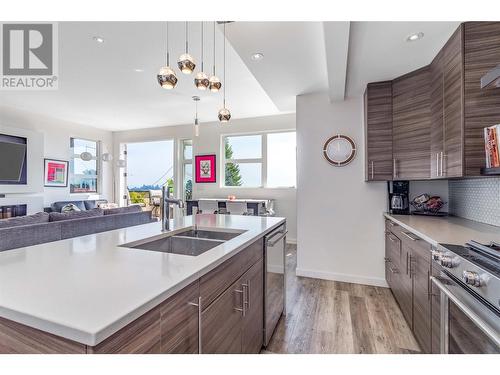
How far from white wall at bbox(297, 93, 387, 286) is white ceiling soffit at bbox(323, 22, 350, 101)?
48 cm

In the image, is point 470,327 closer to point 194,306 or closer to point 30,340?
point 194,306

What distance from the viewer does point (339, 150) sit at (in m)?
3.20

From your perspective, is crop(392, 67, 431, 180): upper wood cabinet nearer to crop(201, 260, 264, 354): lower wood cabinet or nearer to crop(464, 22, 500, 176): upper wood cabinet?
crop(464, 22, 500, 176): upper wood cabinet

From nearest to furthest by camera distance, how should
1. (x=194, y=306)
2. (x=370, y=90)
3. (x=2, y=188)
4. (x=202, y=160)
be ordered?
1. (x=194, y=306)
2. (x=370, y=90)
3. (x=2, y=188)
4. (x=202, y=160)

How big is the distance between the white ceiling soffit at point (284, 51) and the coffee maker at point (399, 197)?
1472 mm

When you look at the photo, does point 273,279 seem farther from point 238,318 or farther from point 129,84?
point 129,84

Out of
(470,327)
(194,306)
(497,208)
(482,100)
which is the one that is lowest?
(470,327)

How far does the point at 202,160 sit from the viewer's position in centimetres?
620

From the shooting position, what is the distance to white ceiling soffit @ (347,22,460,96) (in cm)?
181

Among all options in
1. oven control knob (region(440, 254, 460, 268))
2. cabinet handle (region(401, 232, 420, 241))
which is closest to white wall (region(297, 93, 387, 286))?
cabinet handle (region(401, 232, 420, 241))

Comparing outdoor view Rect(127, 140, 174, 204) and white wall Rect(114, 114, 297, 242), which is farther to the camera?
outdoor view Rect(127, 140, 174, 204)

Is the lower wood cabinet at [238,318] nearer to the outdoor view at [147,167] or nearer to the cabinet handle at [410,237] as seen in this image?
the cabinet handle at [410,237]

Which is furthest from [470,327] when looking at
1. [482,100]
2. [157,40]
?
[157,40]

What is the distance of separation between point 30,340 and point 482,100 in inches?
101
